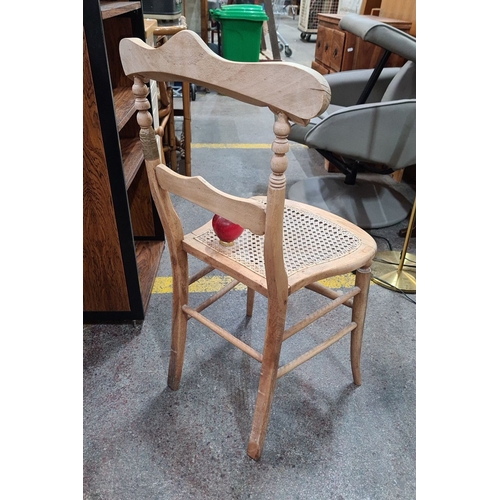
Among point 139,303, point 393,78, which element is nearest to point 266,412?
point 139,303

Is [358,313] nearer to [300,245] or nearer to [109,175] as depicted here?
[300,245]

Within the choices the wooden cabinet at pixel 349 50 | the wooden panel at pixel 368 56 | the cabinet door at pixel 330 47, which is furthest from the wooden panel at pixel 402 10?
the cabinet door at pixel 330 47

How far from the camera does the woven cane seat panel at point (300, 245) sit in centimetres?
89

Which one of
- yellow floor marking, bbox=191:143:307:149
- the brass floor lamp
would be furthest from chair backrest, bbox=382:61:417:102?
yellow floor marking, bbox=191:143:307:149

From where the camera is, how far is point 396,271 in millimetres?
1636

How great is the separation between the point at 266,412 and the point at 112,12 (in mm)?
1103

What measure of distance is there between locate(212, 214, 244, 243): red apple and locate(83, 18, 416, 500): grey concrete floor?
51 centimetres

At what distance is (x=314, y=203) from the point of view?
6.81ft

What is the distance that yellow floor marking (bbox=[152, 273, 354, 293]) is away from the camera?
1543 mm

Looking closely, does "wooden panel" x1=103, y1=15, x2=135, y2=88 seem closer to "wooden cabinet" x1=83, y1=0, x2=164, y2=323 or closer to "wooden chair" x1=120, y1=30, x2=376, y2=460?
"wooden cabinet" x1=83, y1=0, x2=164, y2=323

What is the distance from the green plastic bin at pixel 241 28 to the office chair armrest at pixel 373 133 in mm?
2546

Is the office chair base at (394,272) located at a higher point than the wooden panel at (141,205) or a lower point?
lower

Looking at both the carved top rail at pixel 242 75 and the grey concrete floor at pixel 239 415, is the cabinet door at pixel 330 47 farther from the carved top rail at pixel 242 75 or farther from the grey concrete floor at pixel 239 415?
the carved top rail at pixel 242 75

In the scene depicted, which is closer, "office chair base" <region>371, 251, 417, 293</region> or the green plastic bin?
"office chair base" <region>371, 251, 417, 293</region>
